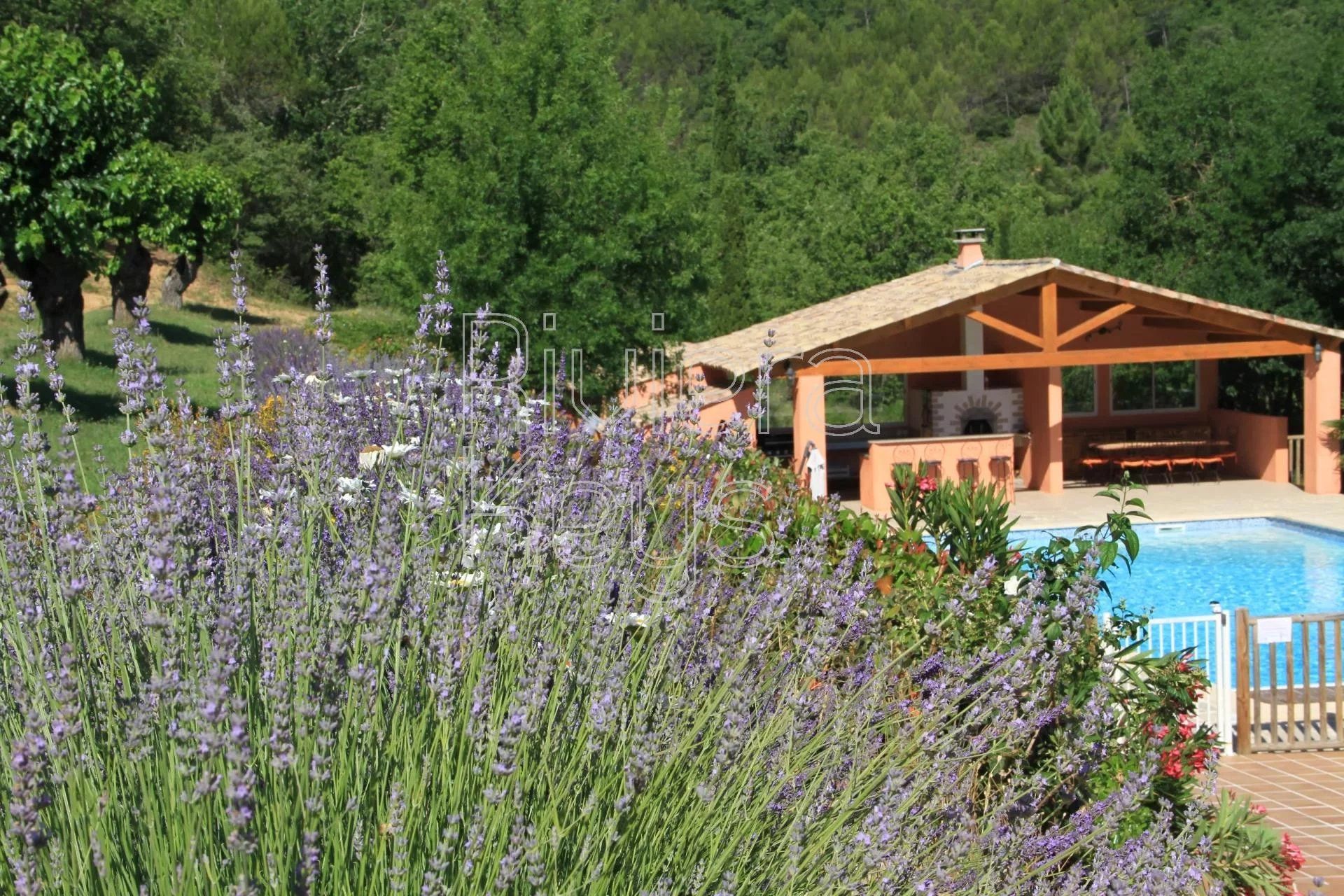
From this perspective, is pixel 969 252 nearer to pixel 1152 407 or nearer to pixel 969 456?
pixel 1152 407

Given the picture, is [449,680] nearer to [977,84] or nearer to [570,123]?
[570,123]

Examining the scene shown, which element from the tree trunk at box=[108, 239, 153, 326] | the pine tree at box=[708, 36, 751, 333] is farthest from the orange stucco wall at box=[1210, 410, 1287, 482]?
the tree trunk at box=[108, 239, 153, 326]

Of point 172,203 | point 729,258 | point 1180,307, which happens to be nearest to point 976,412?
point 1180,307

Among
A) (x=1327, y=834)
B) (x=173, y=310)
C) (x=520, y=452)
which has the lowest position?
(x=1327, y=834)

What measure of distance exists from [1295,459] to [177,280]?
2332cm

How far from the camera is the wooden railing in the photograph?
19.8 meters

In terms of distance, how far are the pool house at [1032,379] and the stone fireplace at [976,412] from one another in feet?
0.08

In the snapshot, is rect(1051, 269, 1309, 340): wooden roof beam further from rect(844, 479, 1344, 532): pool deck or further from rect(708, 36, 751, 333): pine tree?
rect(708, 36, 751, 333): pine tree

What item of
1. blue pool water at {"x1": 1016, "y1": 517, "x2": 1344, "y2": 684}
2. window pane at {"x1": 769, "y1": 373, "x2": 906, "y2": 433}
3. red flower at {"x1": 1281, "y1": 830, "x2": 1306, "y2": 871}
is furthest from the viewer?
window pane at {"x1": 769, "y1": 373, "x2": 906, "y2": 433}

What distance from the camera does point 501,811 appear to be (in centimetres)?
191

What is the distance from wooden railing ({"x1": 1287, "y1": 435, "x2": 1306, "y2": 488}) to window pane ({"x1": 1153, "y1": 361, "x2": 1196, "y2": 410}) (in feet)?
8.10

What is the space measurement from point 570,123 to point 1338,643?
1128 centimetres

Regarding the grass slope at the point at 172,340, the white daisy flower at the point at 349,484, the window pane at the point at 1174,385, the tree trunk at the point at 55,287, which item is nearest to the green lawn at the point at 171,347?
the grass slope at the point at 172,340

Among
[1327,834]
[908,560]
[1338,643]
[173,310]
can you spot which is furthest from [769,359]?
[173,310]
